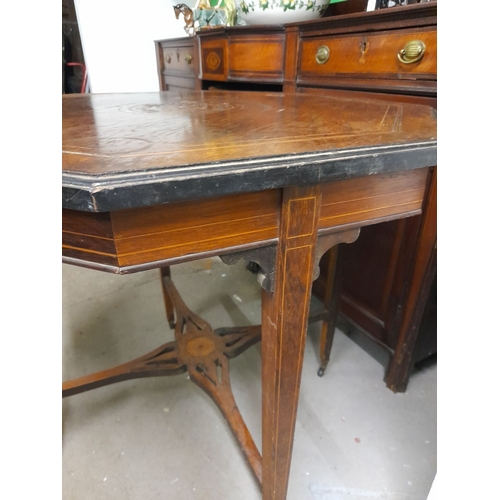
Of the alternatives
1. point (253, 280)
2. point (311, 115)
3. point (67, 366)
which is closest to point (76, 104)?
point (311, 115)

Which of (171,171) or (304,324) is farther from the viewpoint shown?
(304,324)

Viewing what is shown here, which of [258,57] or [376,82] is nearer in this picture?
[376,82]

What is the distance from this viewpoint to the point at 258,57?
108 cm

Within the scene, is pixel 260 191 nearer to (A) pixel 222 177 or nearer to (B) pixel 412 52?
(A) pixel 222 177

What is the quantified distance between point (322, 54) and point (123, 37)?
1466mm

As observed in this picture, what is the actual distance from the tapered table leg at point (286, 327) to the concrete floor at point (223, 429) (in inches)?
8.7

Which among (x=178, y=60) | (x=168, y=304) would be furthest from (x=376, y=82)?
(x=178, y=60)

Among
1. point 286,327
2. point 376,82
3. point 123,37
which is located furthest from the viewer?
point 123,37

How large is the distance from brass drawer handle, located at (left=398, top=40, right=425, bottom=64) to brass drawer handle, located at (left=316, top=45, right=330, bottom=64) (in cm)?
21

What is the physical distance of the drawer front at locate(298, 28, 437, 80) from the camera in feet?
2.31

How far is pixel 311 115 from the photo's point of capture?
1.94ft
